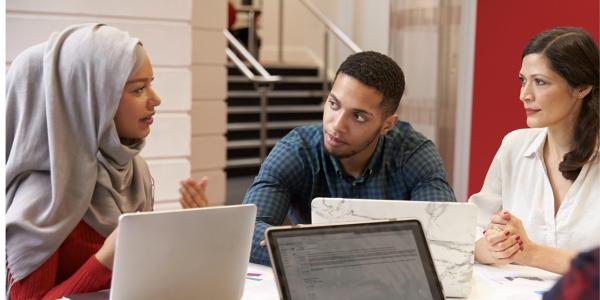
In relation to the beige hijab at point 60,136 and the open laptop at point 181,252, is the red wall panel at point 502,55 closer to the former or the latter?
the beige hijab at point 60,136

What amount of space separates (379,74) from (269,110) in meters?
5.48

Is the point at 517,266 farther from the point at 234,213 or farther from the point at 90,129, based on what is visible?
the point at 90,129

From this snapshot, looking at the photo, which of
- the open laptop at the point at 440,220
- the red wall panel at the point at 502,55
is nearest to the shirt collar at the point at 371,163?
the open laptop at the point at 440,220

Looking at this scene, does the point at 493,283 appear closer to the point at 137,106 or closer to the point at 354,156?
the point at 354,156

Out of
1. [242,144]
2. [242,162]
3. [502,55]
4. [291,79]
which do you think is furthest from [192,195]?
[291,79]

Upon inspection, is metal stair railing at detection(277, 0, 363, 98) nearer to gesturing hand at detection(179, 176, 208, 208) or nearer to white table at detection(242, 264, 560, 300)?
white table at detection(242, 264, 560, 300)

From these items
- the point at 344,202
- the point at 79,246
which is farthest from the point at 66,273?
the point at 344,202

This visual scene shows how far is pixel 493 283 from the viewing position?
1.81 m

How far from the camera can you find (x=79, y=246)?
1.78 metres

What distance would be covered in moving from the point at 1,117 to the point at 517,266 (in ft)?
4.32

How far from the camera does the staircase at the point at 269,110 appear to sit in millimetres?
7008

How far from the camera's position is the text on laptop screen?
1.25 metres

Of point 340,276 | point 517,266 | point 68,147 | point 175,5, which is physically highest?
point 175,5

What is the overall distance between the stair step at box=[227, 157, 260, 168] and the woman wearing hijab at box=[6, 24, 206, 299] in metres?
4.96
